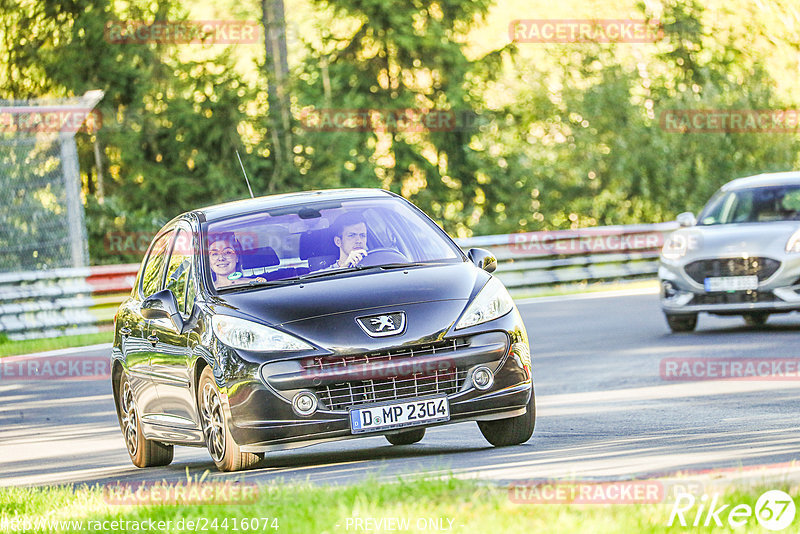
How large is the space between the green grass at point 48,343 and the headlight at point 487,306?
12.0 metres

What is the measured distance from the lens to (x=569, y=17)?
44.7m

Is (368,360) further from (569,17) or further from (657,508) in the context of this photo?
(569,17)

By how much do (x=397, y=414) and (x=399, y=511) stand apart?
218cm

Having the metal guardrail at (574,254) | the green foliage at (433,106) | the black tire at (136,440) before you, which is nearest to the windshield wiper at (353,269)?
the black tire at (136,440)

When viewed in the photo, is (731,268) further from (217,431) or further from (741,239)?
(217,431)

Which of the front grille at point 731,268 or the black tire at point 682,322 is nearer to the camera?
the front grille at point 731,268

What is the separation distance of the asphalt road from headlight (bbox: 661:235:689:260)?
88cm

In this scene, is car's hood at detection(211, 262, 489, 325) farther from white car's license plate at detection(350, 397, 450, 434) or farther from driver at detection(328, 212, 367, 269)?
white car's license plate at detection(350, 397, 450, 434)

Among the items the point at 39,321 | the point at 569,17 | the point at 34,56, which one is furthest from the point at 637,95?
the point at 39,321

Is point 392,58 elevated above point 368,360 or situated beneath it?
elevated above

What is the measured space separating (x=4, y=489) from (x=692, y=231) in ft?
32.9

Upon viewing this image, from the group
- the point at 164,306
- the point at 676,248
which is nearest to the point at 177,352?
the point at 164,306

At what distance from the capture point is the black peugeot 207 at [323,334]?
852 centimetres

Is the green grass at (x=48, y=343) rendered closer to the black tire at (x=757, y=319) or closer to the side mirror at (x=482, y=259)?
the black tire at (x=757, y=319)
